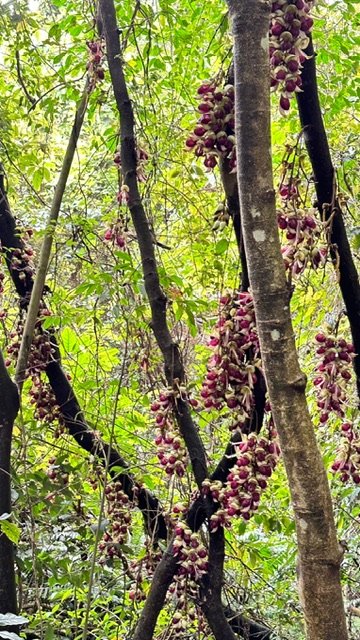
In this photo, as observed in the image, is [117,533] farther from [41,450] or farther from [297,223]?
[297,223]

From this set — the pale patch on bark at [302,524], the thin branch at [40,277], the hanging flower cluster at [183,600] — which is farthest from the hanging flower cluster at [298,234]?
the hanging flower cluster at [183,600]

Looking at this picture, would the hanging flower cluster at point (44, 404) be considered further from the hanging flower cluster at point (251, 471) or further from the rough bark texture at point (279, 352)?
the rough bark texture at point (279, 352)

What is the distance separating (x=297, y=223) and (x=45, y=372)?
118 centimetres

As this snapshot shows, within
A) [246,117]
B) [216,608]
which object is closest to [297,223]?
[246,117]

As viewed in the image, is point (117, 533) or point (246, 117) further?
point (117, 533)

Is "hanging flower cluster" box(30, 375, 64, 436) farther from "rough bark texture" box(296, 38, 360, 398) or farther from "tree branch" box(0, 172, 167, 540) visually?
"rough bark texture" box(296, 38, 360, 398)

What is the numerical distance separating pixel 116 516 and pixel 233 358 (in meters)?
0.84

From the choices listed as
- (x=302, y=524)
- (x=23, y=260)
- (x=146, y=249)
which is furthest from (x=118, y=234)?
(x=302, y=524)

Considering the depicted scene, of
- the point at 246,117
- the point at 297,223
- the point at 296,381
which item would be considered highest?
the point at 297,223

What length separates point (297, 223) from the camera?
1296mm

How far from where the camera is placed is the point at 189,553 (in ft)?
5.38

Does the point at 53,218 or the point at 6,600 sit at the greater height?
the point at 53,218

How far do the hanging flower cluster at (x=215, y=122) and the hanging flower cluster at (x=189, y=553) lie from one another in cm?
92

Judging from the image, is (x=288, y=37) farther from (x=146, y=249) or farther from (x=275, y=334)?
(x=146, y=249)
